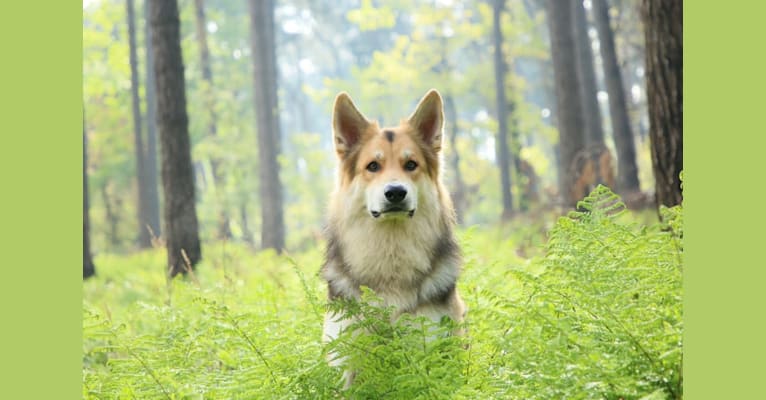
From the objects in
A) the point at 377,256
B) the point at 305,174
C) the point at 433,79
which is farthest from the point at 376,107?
the point at 377,256

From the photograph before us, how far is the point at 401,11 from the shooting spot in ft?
74.1

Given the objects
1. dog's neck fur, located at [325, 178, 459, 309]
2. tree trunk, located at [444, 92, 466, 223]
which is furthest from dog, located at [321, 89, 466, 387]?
tree trunk, located at [444, 92, 466, 223]

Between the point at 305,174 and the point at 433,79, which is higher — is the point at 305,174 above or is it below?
below

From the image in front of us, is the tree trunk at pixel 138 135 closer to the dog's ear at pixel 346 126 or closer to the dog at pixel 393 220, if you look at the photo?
the dog's ear at pixel 346 126

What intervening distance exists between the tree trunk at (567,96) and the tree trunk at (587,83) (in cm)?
413

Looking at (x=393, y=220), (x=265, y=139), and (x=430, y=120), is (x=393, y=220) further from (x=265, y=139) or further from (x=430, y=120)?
(x=265, y=139)

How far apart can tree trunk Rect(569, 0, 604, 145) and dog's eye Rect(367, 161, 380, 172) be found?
475 inches

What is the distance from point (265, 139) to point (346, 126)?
12251 mm

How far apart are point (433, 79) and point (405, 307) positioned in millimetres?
20950

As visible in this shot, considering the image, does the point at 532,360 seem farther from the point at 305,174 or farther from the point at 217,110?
the point at 305,174

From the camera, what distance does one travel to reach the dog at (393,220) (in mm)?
3756

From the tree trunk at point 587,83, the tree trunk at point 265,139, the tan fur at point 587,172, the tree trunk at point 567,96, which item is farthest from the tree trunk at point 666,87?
the tree trunk at point 265,139

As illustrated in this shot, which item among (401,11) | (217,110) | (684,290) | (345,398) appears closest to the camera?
(684,290)

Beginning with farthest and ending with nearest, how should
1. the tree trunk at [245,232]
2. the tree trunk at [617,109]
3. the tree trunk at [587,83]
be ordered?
the tree trunk at [587,83]
the tree trunk at [617,109]
the tree trunk at [245,232]
